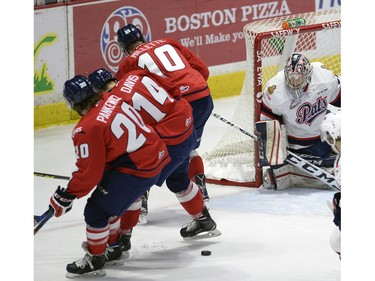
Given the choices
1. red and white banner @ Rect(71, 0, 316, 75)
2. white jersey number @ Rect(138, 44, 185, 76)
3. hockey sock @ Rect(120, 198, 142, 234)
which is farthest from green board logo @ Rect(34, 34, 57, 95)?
hockey sock @ Rect(120, 198, 142, 234)

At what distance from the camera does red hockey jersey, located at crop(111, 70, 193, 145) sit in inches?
159

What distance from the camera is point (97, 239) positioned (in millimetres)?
3963

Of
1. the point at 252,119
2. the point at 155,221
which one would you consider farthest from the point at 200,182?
the point at 252,119

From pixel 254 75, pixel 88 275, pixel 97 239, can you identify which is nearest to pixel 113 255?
pixel 88 275

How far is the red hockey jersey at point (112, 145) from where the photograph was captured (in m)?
3.71

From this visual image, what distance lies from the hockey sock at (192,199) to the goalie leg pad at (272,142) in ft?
3.13

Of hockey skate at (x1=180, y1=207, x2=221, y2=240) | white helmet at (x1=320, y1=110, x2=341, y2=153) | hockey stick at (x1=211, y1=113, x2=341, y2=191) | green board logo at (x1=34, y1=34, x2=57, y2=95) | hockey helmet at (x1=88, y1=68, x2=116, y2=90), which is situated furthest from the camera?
green board logo at (x1=34, y1=34, x2=57, y2=95)

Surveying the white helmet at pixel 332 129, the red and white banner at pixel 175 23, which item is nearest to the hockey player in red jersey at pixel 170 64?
the white helmet at pixel 332 129

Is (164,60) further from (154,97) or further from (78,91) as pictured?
(78,91)

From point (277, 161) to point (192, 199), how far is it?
1047 mm

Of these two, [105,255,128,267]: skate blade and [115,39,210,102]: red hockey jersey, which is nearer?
[105,255,128,267]: skate blade

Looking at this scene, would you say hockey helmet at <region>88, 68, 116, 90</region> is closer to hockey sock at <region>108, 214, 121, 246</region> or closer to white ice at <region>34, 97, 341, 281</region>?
hockey sock at <region>108, 214, 121, 246</region>

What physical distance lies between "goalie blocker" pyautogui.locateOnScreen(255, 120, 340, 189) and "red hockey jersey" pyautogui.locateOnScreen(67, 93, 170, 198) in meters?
1.52
